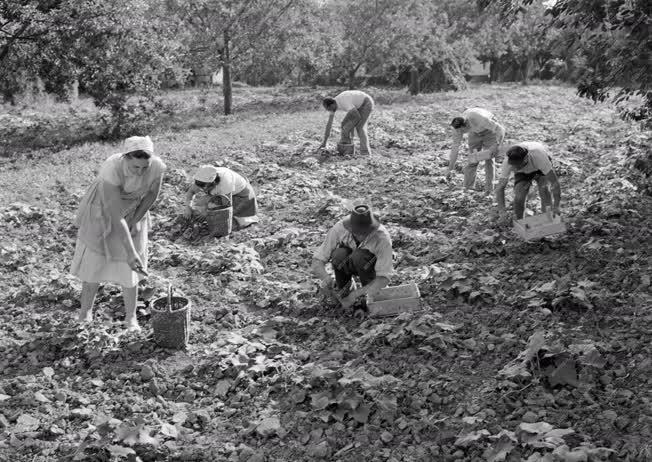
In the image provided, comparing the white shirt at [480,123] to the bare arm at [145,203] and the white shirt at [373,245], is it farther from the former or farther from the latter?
the bare arm at [145,203]

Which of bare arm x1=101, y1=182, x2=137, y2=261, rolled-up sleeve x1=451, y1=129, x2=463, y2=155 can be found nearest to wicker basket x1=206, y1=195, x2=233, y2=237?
bare arm x1=101, y1=182, x2=137, y2=261

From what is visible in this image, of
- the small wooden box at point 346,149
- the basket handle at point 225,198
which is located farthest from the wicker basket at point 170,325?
the small wooden box at point 346,149

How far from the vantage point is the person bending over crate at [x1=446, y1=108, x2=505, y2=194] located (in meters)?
8.84

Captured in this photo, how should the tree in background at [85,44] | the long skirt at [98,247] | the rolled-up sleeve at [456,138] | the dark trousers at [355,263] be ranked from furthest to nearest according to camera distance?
the tree in background at [85,44] < the rolled-up sleeve at [456,138] < the dark trousers at [355,263] < the long skirt at [98,247]

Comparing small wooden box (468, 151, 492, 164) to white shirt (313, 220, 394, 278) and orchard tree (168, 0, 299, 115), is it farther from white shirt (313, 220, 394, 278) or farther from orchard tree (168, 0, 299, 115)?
orchard tree (168, 0, 299, 115)

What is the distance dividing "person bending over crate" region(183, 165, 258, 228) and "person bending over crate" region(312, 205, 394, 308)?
2.63m

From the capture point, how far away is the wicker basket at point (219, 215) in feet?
25.2

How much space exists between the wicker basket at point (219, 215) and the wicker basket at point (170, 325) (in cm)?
255

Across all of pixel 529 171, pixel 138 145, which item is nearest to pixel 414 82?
pixel 529 171

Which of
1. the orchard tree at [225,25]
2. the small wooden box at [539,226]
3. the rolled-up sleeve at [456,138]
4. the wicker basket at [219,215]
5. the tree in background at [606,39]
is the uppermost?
the orchard tree at [225,25]

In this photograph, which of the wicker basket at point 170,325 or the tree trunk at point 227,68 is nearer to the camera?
the wicker basket at point 170,325

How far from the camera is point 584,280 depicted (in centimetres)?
585

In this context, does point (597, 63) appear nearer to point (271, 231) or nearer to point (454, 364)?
point (454, 364)

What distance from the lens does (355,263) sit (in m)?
5.30
